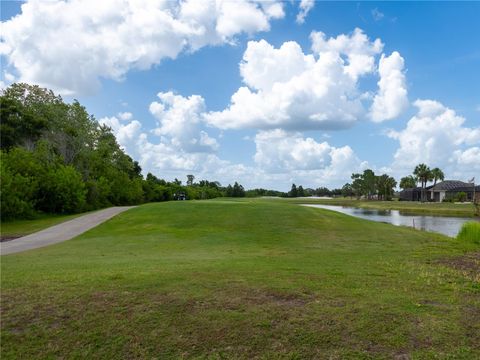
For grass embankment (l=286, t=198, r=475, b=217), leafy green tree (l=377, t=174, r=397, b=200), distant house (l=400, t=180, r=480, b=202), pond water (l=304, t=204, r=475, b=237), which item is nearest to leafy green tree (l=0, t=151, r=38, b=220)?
pond water (l=304, t=204, r=475, b=237)

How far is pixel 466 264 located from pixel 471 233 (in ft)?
27.9

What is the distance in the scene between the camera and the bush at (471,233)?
16.1 meters

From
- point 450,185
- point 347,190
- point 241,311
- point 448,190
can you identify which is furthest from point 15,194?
point 347,190

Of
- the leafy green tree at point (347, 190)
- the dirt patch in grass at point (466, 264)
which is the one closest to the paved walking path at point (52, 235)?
the dirt patch in grass at point (466, 264)

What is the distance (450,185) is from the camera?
332 feet

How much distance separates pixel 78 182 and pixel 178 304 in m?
32.5

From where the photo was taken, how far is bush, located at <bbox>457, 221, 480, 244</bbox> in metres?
16.1

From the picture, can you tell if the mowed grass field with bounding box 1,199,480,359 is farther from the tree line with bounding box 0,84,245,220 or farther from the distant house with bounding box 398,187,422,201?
the distant house with bounding box 398,187,422,201

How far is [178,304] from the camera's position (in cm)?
532

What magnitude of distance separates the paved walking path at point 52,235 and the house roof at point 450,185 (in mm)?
98632

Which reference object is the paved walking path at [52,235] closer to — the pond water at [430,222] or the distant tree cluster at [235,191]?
the pond water at [430,222]

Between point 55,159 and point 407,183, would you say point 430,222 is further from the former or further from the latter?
point 407,183

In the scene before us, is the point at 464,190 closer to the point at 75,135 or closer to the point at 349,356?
the point at 75,135

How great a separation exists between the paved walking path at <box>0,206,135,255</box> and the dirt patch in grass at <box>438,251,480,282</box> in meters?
14.2
